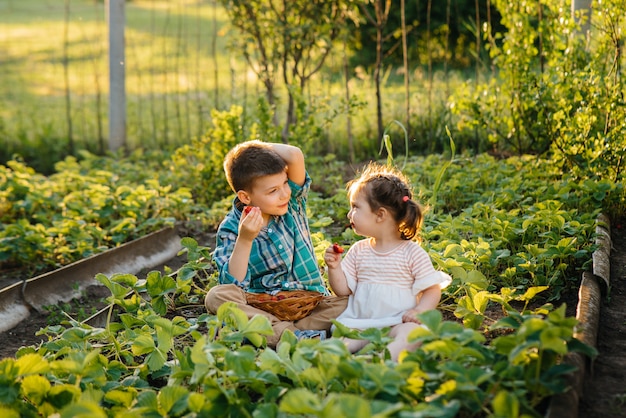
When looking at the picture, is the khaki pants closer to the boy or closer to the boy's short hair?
the boy

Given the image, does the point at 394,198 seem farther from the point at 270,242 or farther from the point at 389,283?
the point at 270,242

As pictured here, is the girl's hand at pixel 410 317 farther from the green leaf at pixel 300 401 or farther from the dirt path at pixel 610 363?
the green leaf at pixel 300 401

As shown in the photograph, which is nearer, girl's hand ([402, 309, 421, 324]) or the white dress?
girl's hand ([402, 309, 421, 324])

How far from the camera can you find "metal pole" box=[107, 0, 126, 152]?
7945 mm

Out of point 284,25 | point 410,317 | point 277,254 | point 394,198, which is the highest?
point 284,25

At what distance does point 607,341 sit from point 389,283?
85 centimetres

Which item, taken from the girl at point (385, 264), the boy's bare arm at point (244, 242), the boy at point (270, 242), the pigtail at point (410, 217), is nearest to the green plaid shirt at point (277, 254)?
the boy at point (270, 242)

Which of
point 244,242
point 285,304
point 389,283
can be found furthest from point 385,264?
point 244,242

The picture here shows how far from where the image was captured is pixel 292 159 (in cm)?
349

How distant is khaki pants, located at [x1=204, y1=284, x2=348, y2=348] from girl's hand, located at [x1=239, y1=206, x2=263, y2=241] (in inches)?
10.7

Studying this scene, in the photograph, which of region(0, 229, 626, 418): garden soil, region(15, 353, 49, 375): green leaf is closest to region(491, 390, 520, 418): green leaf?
region(0, 229, 626, 418): garden soil

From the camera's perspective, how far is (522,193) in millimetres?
5270

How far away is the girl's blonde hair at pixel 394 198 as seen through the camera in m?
3.29

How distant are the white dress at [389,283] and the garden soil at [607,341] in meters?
0.66
